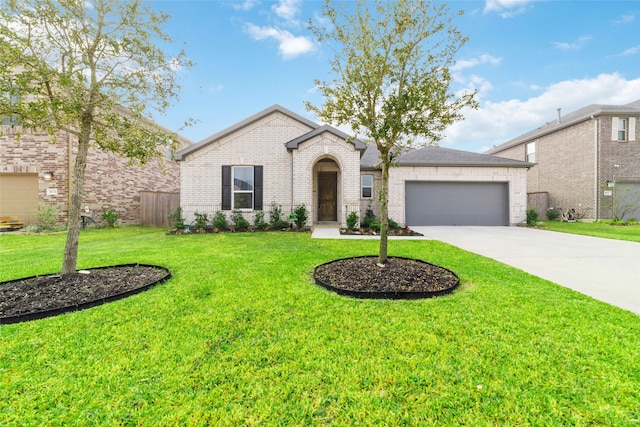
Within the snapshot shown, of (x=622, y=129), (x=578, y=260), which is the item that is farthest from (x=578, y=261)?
(x=622, y=129)

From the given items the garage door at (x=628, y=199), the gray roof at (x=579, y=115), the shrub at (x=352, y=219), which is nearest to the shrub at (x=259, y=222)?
the shrub at (x=352, y=219)

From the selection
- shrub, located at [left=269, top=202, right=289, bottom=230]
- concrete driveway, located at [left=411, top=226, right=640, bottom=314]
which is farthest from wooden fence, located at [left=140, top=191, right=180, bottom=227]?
concrete driveway, located at [left=411, top=226, right=640, bottom=314]

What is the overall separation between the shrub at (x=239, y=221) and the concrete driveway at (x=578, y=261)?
7.66 metres

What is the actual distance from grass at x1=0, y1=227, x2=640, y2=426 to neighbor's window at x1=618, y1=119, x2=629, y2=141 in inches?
748

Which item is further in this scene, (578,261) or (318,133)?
(318,133)

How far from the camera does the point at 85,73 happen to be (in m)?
4.04

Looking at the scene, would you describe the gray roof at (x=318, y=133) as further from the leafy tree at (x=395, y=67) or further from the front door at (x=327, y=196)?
the leafy tree at (x=395, y=67)

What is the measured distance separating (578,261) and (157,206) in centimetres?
1655

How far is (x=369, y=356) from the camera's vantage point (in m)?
2.29

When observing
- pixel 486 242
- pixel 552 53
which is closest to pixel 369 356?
pixel 486 242

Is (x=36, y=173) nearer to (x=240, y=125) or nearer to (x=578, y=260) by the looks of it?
(x=240, y=125)

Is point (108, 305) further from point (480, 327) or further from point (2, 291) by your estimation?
point (480, 327)

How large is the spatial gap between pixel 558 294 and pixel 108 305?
618cm

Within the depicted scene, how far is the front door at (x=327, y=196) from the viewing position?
42.9 ft
